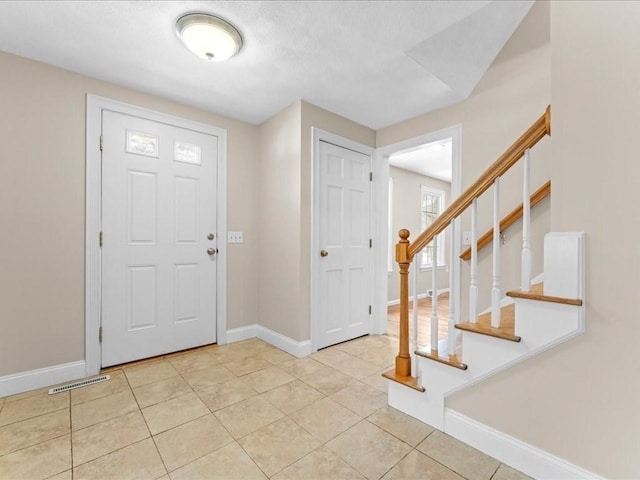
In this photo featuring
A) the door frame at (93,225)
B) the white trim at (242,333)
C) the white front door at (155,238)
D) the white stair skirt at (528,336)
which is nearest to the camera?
the white stair skirt at (528,336)

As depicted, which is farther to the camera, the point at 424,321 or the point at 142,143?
the point at 424,321

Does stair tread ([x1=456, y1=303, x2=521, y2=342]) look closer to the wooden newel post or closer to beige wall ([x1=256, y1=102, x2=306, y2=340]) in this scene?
the wooden newel post

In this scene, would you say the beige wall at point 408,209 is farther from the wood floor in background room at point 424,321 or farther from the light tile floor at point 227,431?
the light tile floor at point 227,431

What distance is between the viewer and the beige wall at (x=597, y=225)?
41.8 inches

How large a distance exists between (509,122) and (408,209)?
10.4 feet

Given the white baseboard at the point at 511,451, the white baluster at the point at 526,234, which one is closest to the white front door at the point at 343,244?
the white baseboard at the point at 511,451

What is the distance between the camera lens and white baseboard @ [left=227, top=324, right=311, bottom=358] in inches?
103

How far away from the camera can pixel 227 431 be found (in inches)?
61.9

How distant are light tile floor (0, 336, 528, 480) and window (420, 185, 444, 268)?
3.84m

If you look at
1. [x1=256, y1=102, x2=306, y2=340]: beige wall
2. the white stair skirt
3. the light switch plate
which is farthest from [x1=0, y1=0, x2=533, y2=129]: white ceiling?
the white stair skirt

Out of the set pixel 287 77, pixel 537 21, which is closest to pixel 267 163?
pixel 287 77

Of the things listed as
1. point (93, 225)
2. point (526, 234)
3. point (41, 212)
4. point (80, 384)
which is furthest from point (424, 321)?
point (41, 212)

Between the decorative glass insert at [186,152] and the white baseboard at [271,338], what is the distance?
67.4 inches

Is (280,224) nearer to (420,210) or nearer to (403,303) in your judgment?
(403,303)
